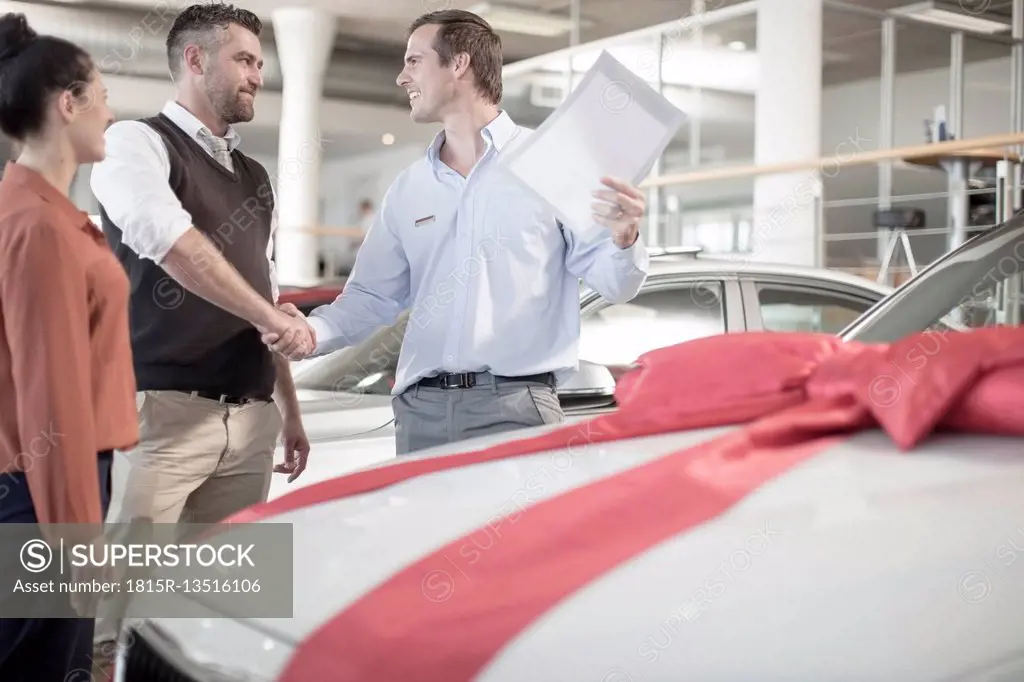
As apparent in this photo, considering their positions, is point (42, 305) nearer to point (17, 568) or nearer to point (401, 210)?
point (17, 568)

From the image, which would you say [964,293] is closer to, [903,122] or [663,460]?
[663,460]

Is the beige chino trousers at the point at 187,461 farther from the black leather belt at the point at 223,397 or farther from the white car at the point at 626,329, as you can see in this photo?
the white car at the point at 626,329

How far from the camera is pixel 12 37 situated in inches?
59.4

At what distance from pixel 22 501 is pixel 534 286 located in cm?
82

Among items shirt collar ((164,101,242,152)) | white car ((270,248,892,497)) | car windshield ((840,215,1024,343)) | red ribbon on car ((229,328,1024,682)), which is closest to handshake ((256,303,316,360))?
shirt collar ((164,101,242,152))

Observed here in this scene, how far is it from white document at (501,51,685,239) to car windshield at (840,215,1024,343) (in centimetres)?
42

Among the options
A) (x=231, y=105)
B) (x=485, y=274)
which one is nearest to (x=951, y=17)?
(x=485, y=274)

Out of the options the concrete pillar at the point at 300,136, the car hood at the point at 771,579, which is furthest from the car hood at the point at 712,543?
the concrete pillar at the point at 300,136

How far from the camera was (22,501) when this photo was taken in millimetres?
1405

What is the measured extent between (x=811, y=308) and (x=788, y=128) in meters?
1.78

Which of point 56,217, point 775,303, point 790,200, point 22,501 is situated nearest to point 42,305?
point 56,217

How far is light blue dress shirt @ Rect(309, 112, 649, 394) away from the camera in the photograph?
1753 mm

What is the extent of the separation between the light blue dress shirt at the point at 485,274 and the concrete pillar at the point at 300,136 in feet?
5.11

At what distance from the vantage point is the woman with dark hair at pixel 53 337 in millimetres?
1379
